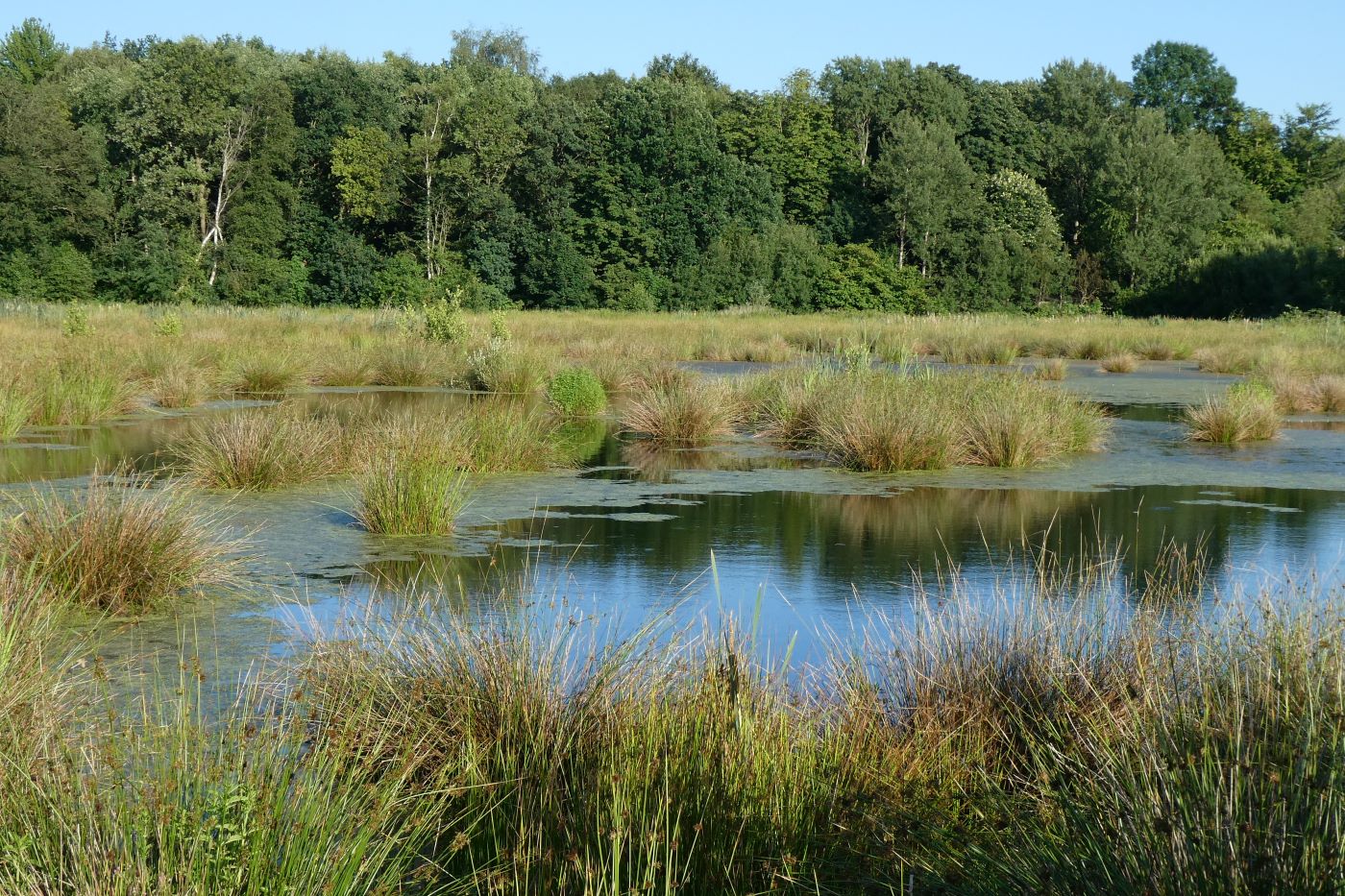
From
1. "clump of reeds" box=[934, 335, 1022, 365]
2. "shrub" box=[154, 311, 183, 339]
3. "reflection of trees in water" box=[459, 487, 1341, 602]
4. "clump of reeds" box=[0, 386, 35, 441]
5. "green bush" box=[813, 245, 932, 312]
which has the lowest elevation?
"reflection of trees in water" box=[459, 487, 1341, 602]

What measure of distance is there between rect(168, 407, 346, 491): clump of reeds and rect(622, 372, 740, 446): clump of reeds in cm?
430

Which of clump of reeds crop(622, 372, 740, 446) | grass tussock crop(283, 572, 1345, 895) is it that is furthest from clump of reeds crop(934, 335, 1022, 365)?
grass tussock crop(283, 572, 1345, 895)

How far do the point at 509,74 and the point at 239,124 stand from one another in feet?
35.7

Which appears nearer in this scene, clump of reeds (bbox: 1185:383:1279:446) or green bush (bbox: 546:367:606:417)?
clump of reeds (bbox: 1185:383:1279:446)

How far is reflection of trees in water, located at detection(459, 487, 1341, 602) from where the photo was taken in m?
8.35

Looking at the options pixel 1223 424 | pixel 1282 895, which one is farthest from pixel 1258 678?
pixel 1223 424

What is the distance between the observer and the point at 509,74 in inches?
2057

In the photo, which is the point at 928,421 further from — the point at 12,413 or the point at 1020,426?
the point at 12,413

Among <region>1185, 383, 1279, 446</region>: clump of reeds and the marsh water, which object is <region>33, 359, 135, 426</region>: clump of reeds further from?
<region>1185, 383, 1279, 446</region>: clump of reeds

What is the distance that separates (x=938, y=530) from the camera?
966cm

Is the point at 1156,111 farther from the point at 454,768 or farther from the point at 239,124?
the point at 454,768

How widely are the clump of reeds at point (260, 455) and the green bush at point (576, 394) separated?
18.3 ft

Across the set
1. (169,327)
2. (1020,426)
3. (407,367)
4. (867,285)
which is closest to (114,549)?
(1020,426)

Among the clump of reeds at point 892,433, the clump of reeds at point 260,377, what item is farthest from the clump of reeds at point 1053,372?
the clump of reeds at point 260,377
